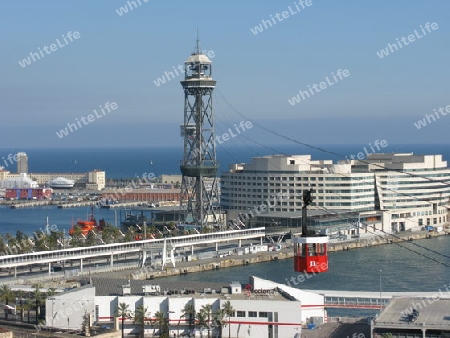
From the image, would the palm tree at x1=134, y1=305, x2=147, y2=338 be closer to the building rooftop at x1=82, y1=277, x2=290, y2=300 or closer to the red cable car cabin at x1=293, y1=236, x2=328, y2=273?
the building rooftop at x1=82, y1=277, x2=290, y2=300

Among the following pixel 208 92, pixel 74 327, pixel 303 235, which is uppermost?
pixel 208 92

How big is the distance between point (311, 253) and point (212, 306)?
14.3ft

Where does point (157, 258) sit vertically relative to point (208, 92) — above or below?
below

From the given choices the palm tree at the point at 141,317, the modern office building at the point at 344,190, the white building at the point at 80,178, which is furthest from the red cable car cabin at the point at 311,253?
the white building at the point at 80,178

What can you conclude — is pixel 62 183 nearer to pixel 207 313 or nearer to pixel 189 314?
pixel 189 314

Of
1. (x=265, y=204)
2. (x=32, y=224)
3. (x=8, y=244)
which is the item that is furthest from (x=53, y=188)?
(x=8, y=244)

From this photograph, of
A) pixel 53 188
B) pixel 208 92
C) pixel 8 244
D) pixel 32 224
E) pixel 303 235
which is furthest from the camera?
pixel 53 188

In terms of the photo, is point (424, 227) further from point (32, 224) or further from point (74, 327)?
point (74, 327)

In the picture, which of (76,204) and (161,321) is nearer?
(161,321)

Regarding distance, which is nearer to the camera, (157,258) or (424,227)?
(157,258)

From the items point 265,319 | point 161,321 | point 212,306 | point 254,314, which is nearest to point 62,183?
point 161,321

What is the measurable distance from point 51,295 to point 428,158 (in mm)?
33022

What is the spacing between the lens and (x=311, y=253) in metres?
16.4

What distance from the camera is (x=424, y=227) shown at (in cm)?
4931
